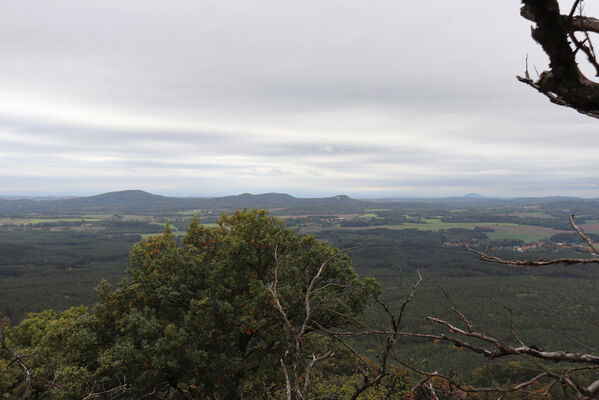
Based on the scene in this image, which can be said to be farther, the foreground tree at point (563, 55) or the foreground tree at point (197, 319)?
the foreground tree at point (197, 319)

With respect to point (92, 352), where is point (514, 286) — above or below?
below

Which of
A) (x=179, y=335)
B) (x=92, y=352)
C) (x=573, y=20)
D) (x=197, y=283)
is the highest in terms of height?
(x=573, y=20)

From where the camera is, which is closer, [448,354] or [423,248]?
[448,354]

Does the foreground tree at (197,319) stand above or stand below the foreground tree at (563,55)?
below

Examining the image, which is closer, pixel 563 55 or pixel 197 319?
pixel 563 55

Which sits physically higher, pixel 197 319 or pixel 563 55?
pixel 563 55

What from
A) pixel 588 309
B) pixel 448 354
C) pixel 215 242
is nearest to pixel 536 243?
pixel 588 309

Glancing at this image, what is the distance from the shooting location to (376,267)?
160 metres

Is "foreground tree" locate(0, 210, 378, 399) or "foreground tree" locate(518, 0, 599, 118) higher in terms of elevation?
"foreground tree" locate(518, 0, 599, 118)

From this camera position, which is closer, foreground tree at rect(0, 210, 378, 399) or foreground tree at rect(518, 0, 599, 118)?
foreground tree at rect(518, 0, 599, 118)

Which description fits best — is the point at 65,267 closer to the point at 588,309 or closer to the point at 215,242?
the point at 215,242

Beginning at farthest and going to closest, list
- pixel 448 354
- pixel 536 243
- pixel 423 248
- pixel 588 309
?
pixel 423 248 < pixel 536 243 < pixel 588 309 < pixel 448 354

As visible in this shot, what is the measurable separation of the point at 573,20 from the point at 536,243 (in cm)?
19576

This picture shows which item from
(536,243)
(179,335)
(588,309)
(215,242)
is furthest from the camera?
(536,243)
